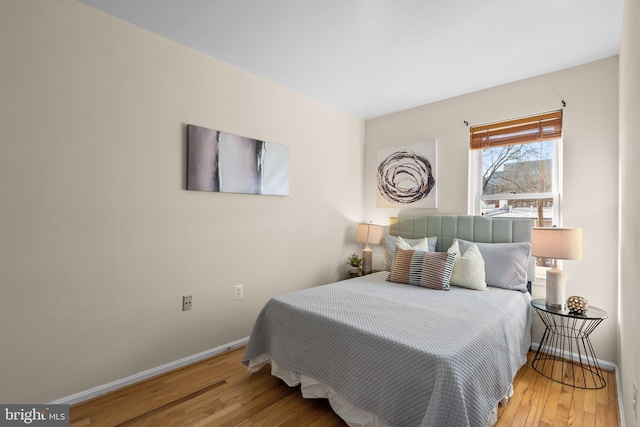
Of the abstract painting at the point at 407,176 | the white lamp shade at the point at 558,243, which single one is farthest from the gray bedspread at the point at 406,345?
the abstract painting at the point at 407,176

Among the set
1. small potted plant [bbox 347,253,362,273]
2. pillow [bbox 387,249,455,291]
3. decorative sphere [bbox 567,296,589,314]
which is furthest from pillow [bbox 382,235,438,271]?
decorative sphere [bbox 567,296,589,314]

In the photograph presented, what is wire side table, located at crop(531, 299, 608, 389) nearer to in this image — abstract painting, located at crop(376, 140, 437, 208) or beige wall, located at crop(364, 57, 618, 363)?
beige wall, located at crop(364, 57, 618, 363)

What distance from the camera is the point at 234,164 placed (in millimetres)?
2723

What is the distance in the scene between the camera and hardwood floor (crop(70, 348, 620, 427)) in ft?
5.86

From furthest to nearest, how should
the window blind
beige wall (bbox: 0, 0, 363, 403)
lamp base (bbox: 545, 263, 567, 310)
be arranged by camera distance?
the window blind
lamp base (bbox: 545, 263, 567, 310)
beige wall (bbox: 0, 0, 363, 403)

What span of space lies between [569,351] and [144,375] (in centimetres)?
332

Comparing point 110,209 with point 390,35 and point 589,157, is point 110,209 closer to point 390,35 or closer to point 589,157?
point 390,35

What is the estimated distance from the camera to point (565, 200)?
2643mm

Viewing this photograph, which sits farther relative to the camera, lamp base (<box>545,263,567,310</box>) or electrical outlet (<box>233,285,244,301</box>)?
electrical outlet (<box>233,285,244,301</box>)

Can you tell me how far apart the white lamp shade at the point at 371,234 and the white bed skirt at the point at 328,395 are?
1.86m

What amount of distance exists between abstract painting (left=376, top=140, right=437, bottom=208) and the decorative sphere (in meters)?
1.51

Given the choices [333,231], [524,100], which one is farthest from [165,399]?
[524,100]

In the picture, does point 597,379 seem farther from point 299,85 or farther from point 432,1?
point 299,85

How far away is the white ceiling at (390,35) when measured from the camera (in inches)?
76.2
